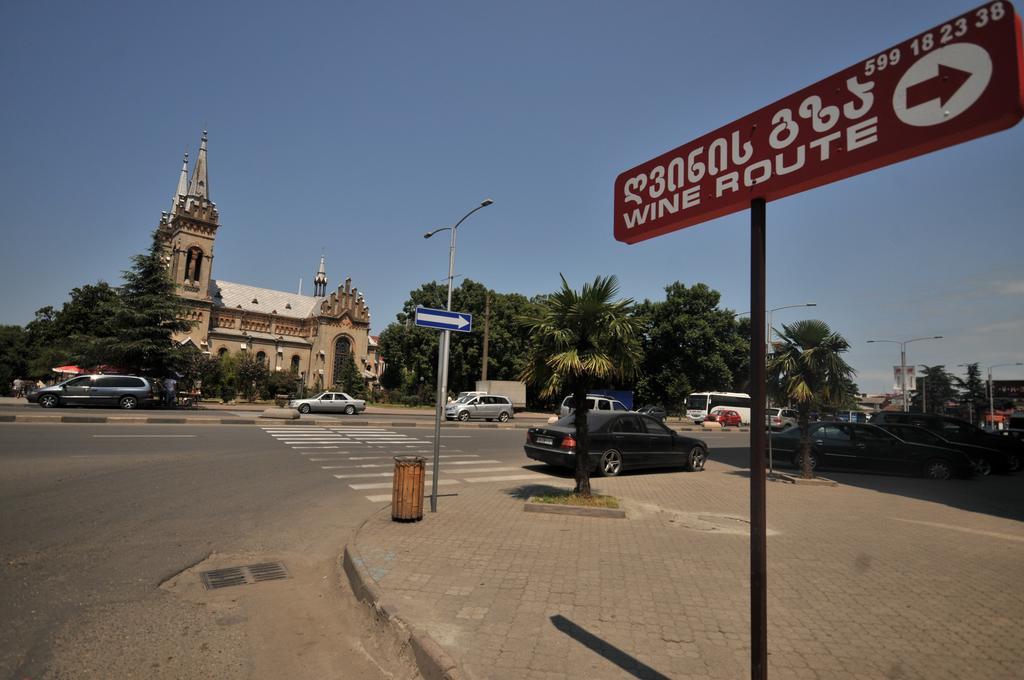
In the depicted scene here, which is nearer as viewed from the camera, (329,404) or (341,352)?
(329,404)

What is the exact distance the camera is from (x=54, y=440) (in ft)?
44.6

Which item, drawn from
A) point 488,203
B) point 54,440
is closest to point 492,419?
point 488,203

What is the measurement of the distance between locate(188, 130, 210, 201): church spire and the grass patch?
213 feet

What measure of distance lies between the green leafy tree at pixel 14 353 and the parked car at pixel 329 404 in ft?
133

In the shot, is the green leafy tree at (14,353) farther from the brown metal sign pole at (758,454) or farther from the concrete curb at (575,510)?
the brown metal sign pole at (758,454)

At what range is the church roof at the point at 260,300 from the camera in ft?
215

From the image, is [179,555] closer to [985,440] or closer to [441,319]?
[441,319]

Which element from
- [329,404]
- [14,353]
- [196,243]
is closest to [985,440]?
A: [329,404]

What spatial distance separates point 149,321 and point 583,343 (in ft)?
116

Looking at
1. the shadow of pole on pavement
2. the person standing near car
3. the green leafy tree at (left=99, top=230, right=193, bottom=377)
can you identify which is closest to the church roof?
the green leafy tree at (left=99, top=230, right=193, bottom=377)

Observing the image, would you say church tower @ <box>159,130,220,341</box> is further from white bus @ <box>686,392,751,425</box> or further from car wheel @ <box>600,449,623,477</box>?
car wheel @ <box>600,449,623,477</box>

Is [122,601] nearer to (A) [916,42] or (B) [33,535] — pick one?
(B) [33,535]

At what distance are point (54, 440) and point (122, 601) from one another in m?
12.2

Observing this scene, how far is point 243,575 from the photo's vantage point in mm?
5441
